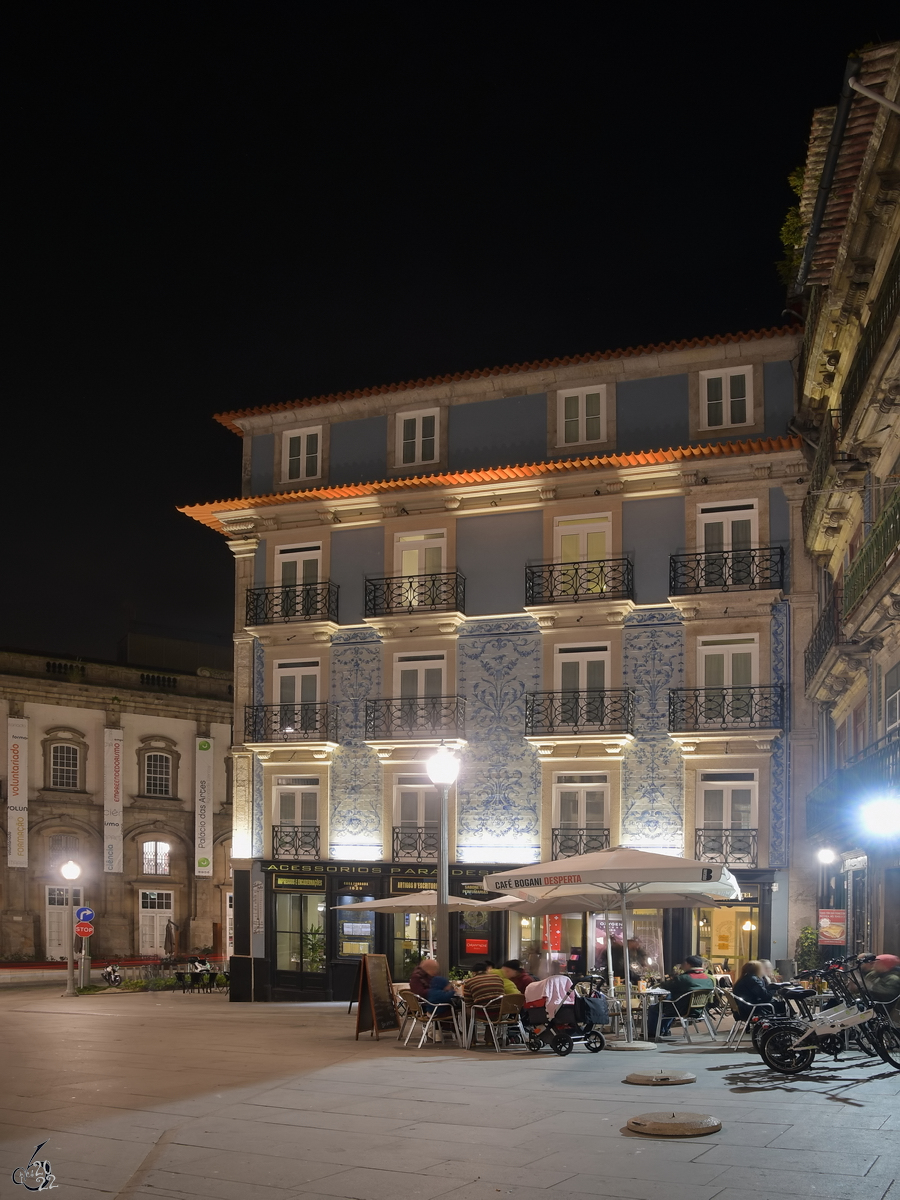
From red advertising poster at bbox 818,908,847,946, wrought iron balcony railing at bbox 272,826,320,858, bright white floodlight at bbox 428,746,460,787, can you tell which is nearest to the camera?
bright white floodlight at bbox 428,746,460,787

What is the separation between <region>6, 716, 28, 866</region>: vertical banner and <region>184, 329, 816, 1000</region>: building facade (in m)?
16.9

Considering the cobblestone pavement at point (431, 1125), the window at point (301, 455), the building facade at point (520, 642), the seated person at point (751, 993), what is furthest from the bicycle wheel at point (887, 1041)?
the window at point (301, 455)

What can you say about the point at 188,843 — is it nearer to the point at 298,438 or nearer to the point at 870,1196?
the point at 298,438

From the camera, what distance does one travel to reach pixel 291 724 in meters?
31.7

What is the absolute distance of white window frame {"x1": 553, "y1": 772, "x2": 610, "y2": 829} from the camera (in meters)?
28.3

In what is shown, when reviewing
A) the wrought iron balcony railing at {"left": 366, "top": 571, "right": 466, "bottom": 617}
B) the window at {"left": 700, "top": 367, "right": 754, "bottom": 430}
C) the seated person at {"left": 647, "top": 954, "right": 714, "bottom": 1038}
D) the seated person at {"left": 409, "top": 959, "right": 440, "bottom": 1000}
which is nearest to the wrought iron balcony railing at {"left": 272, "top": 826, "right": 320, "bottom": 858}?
the wrought iron balcony railing at {"left": 366, "top": 571, "right": 466, "bottom": 617}

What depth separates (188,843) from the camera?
5116cm

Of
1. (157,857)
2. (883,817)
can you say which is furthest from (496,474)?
(157,857)

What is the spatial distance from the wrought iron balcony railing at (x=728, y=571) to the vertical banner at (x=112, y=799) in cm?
2765

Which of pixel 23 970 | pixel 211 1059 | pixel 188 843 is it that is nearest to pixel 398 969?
pixel 211 1059

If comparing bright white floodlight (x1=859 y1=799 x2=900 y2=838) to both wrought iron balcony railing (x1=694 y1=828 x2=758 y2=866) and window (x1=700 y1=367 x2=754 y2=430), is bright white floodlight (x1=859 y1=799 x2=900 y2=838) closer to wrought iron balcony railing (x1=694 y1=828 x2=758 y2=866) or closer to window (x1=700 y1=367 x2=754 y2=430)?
wrought iron balcony railing (x1=694 y1=828 x2=758 y2=866)

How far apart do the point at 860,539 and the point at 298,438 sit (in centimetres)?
1608

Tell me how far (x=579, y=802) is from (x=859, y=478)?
11614 mm

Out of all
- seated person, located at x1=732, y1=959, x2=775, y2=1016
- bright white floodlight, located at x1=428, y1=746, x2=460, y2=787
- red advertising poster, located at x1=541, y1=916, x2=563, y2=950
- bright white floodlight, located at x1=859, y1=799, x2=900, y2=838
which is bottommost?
red advertising poster, located at x1=541, y1=916, x2=563, y2=950
